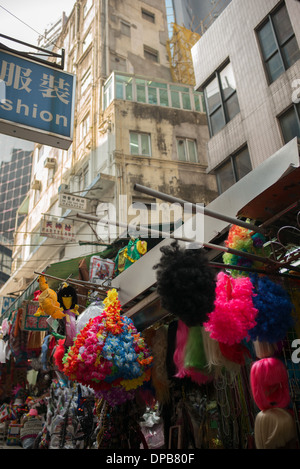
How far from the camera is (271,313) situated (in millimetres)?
3648

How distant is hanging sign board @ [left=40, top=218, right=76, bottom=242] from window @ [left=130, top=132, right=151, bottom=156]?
5.29 meters

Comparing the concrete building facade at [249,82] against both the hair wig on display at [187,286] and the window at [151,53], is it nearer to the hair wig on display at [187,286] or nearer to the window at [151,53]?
the hair wig on display at [187,286]

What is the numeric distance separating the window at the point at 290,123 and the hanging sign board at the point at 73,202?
9847mm

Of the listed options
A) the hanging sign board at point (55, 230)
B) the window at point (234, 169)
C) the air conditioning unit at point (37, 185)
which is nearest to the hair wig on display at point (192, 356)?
the window at point (234, 169)

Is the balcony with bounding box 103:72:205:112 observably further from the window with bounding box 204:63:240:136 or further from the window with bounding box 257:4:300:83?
the window with bounding box 257:4:300:83

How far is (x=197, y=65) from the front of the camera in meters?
13.4

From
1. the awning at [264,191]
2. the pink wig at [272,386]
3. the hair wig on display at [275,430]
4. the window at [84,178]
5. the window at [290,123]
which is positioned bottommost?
the hair wig on display at [275,430]

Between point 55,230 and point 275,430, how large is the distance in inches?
557

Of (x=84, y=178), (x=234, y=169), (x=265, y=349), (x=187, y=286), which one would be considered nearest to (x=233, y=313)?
(x=265, y=349)

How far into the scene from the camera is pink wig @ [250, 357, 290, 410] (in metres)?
3.35

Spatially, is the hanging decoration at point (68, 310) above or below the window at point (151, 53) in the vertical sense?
below

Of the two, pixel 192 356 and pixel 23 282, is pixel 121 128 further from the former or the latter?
pixel 192 356

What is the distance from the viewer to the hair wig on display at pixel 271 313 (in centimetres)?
361
